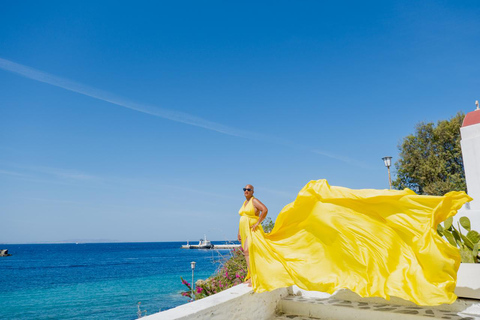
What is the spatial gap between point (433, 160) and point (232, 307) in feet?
86.4

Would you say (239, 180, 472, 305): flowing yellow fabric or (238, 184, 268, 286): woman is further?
(238, 184, 268, 286): woman

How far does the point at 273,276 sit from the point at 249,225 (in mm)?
774

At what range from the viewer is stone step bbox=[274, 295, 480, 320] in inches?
155

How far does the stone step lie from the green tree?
23311 mm

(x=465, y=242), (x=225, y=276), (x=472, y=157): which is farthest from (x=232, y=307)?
(x=472, y=157)

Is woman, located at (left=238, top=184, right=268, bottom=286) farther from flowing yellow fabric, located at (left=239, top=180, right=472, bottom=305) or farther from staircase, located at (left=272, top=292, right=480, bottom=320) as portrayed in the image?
staircase, located at (left=272, top=292, right=480, bottom=320)

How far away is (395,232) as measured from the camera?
12.8 ft

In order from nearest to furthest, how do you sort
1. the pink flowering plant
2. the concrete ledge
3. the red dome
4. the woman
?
the concrete ledge → the woman → the pink flowering plant → the red dome

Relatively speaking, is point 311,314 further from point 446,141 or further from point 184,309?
point 446,141

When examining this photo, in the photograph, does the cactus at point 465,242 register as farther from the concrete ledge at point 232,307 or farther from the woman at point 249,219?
the woman at point 249,219

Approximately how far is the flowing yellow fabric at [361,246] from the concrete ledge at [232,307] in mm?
258

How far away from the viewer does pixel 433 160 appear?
25672 millimetres

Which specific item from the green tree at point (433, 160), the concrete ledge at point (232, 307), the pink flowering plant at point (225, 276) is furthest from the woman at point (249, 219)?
the green tree at point (433, 160)

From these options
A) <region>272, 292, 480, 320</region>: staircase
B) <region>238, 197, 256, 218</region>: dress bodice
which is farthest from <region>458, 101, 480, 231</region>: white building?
<region>238, 197, 256, 218</region>: dress bodice
